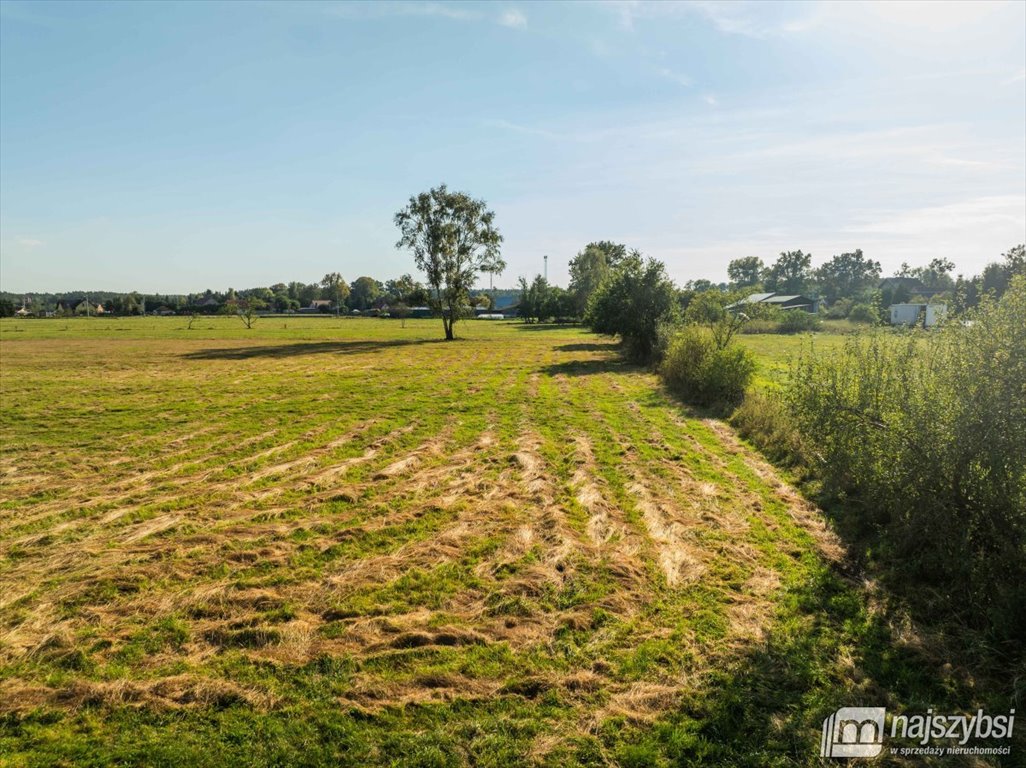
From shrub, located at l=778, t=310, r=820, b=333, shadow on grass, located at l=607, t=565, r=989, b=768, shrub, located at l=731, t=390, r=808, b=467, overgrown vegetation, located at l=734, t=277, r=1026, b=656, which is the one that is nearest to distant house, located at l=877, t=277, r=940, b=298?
shrub, located at l=778, t=310, r=820, b=333

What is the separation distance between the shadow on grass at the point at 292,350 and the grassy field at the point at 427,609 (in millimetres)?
24035

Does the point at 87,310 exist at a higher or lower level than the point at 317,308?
lower

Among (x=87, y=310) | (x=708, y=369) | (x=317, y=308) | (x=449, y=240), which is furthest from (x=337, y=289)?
(x=708, y=369)

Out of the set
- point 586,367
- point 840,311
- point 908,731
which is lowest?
point 908,731

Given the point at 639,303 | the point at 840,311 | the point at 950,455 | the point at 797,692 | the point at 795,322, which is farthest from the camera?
the point at 840,311

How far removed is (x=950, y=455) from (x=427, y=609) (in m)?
6.45

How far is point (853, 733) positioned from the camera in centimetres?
442

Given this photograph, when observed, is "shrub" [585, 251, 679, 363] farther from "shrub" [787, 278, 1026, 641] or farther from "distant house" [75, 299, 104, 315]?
"distant house" [75, 299, 104, 315]

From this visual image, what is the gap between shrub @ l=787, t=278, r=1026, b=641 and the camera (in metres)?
5.85

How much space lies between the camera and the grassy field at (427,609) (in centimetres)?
441

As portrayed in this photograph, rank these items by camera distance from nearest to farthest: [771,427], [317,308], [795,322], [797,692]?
1. [797,692]
2. [771,427]
3. [795,322]
4. [317,308]

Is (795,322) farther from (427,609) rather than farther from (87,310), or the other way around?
(87,310)

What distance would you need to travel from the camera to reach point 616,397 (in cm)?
2088

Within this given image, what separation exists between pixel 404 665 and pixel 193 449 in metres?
10.3
